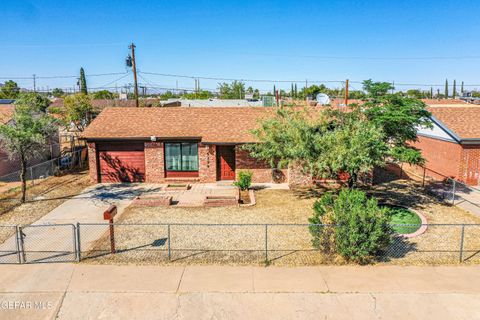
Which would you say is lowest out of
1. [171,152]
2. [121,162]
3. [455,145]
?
[121,162]

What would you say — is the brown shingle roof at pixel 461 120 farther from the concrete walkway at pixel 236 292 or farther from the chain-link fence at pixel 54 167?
the chain-link fence at pixel 54 167

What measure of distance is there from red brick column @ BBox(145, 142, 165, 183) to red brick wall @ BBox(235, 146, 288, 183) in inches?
167

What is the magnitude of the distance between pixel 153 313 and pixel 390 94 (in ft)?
42.1

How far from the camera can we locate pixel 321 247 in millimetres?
11211

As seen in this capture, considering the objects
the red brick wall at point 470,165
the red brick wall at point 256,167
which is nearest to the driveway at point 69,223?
the red brick wall at point 256,167

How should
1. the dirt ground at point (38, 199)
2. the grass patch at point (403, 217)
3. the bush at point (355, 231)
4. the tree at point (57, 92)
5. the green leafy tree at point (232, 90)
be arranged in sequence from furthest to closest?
the tree at point (57, 92), the green leafy tree at point (232, 90), the dirt ground at point (38, 199), the grass patch at point (403, 217), the bush at point (355, 231)

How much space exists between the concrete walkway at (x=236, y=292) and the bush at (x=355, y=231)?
1.74 feet

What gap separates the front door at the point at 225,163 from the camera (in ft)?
68.3

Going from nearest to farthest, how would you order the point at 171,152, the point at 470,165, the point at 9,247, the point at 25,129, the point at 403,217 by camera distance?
the point at 9,247 < the point at 403,217 < the point at 25,129 < the point at 470,165 < the point at 171,152

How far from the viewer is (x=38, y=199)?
57.7 feet

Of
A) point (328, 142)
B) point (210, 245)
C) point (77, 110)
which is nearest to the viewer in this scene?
point (210, 245)

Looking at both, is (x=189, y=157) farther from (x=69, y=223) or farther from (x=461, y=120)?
(x=461, y=120)

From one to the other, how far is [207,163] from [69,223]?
8443 mm

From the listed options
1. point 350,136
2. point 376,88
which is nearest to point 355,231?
point 350,136
